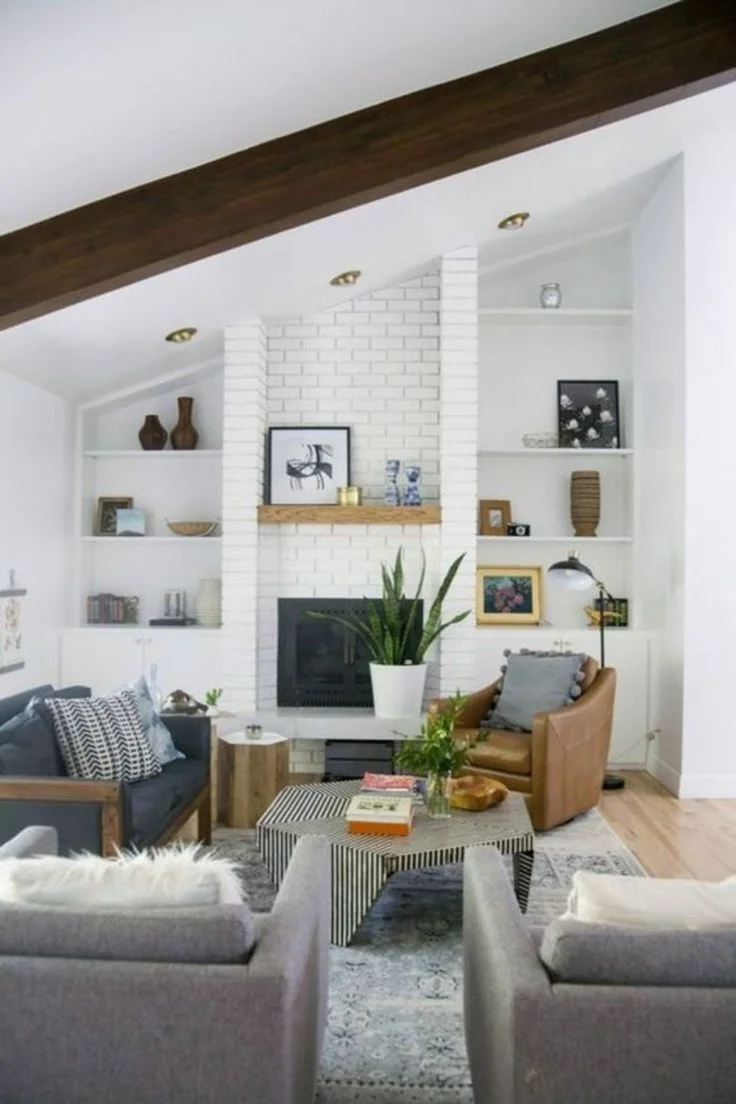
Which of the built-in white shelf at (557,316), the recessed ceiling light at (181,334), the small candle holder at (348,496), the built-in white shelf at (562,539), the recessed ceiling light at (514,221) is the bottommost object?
the built-in white shelf at (562,539)

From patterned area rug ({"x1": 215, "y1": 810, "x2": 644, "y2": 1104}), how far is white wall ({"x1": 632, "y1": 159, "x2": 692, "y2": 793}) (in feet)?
5.29

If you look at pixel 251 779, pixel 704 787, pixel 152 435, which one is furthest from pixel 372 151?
pixel 704 787

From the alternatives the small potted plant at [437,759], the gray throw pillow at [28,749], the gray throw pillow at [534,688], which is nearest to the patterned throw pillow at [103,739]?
the gray throw pillow at [28,749]

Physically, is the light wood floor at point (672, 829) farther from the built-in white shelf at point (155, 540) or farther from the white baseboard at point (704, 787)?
the built-in white shelf at point (155, 540)

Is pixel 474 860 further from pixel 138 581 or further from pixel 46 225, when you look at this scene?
pixel 138 581

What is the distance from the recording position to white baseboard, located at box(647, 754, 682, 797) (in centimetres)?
561

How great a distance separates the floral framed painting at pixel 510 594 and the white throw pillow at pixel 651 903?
4.64 metres

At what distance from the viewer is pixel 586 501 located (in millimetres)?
6551

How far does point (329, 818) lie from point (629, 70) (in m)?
3.16

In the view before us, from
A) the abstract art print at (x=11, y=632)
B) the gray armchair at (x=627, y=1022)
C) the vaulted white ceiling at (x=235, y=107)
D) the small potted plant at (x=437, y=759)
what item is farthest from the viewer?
the abstract art print at (x=11, y=632)

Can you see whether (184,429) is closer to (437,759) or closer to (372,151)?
(372,151)

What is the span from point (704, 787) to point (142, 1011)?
4.53m

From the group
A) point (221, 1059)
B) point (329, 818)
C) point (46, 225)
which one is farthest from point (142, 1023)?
point (46, 225)

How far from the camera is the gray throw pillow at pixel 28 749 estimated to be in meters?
3.34
